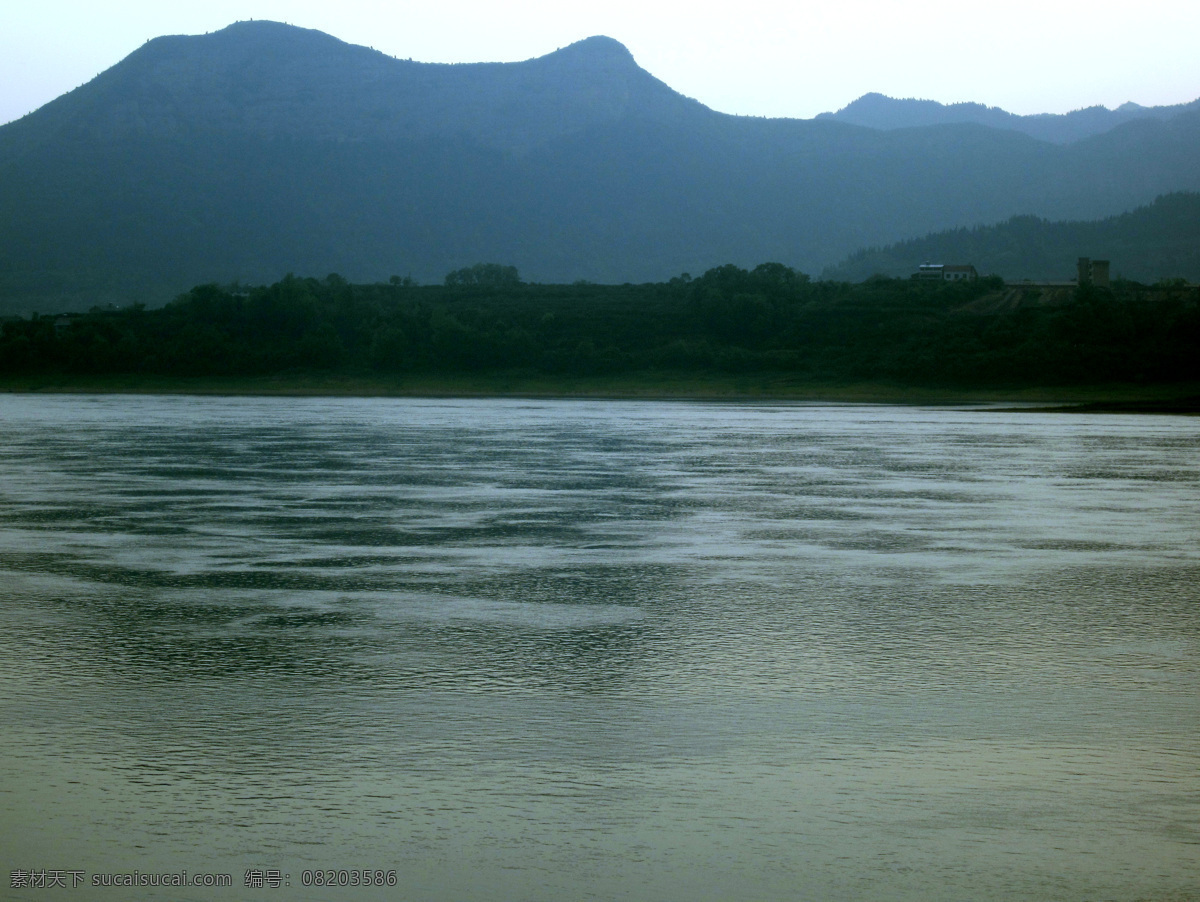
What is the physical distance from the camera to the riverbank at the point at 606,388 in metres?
122

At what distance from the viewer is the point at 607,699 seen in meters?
12.5

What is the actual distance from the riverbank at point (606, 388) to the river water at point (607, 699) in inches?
3815

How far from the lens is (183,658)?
46.6ft

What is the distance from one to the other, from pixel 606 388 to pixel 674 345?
1109 cm

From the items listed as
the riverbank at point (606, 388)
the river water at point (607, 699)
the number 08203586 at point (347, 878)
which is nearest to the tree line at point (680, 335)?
the riverbank at point (606, 388)

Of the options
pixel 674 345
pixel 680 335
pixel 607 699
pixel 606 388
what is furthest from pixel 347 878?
pixel 680 335

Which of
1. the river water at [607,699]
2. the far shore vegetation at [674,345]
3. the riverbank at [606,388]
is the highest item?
the far shore vegetation at [674,345]

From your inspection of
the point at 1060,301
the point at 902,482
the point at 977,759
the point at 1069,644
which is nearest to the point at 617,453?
the point at 902,482

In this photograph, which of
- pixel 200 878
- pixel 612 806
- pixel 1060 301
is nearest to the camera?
pixel 200 878

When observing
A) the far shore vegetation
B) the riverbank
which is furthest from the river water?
the far shore vegetation

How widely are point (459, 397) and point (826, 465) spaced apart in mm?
90287

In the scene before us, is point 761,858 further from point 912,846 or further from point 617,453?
point 617,453

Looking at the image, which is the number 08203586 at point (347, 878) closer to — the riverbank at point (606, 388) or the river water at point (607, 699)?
the river water at point (607, 699)

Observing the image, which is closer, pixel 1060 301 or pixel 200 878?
pixel 200 878
